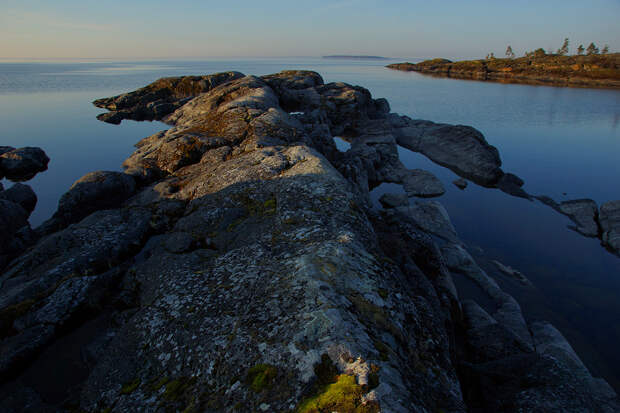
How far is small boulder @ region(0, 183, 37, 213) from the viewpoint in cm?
2355

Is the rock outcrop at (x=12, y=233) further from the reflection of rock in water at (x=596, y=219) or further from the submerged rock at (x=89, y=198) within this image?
the reflection of rock in water at (x=596, y=219)

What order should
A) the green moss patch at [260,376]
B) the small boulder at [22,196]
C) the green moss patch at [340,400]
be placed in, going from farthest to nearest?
the small boulder at [22,196] → the green moss patch at [260,376] → the green moss patch at [340,400]

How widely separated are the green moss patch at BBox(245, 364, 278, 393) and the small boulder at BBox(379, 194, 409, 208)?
26028mm

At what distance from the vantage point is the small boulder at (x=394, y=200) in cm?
3002

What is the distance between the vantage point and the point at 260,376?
563cm

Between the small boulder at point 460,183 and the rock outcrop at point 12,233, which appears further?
the small boulder at point 460,183

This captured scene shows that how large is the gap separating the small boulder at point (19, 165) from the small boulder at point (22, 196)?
8428 millimetres

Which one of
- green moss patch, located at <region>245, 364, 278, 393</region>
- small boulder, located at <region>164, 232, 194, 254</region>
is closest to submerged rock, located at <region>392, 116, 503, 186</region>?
small boulder, located at <region>164, 232, 194, 254</region>

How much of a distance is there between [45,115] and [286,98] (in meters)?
44.2

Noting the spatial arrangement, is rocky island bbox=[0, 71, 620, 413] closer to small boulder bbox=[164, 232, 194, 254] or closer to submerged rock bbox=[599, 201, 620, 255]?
small boulder bbox=[164, 232, 194, 254]

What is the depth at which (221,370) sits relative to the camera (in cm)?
628

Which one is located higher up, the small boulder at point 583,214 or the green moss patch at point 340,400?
the green moss patch at point 340,400

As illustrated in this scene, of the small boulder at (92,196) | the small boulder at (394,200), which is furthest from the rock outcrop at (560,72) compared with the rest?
the small boulder at (92,196)

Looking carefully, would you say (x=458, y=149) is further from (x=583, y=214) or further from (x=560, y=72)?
(x=560, y=72)
